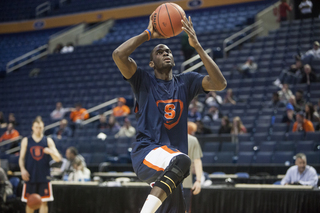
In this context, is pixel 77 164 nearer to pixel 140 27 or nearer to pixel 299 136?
pixel 299 136

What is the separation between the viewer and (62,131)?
40.5 ft

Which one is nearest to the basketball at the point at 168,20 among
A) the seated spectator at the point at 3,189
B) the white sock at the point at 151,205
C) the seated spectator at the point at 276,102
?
the white sock at the point at 151,205

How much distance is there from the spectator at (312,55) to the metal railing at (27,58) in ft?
43.8

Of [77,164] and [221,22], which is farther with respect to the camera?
[221,22]

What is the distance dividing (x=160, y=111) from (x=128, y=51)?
54cm

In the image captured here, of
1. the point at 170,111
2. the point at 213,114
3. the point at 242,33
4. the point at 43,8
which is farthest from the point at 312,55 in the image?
the point at 43,8

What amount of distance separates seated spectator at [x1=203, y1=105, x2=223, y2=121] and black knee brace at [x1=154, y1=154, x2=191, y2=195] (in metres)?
7.91

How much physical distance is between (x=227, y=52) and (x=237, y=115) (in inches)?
175

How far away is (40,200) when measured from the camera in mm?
5902

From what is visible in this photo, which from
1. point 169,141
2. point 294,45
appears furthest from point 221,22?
point 169,141

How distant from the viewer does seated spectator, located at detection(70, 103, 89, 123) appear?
513 inches

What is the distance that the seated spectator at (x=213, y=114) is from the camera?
10.7 meters

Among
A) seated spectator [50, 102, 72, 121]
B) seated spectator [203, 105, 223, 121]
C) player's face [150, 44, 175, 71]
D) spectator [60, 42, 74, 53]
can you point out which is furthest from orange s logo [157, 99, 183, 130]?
spectator [60, 42, 74, 53]

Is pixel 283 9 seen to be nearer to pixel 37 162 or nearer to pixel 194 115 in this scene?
pixel 194 115
